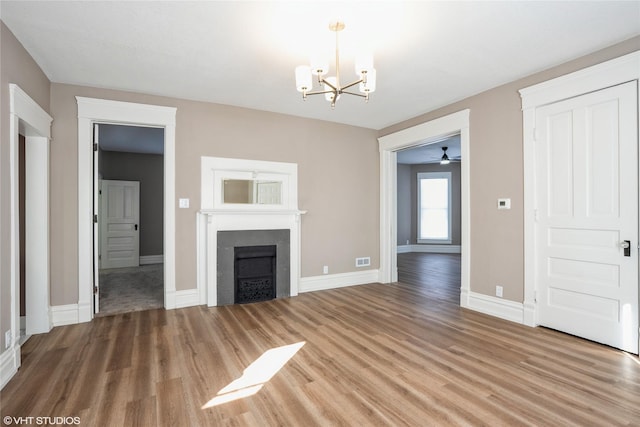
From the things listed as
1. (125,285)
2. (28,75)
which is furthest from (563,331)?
(125,285)

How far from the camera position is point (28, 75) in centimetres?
289

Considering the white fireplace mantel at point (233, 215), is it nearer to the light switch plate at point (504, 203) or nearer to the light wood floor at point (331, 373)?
the light wood floor at point (331, 373)

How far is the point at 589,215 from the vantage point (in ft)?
9.88

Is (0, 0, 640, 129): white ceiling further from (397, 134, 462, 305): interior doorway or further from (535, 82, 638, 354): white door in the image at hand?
(397, 134, 462, 305): interior doorway

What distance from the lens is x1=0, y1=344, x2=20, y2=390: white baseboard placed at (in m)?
2.25

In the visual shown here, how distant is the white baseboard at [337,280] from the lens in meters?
4.96

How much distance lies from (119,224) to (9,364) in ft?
18.8

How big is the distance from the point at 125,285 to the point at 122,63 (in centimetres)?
384

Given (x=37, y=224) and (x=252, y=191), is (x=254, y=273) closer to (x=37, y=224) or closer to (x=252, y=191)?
(x=252, y=191)

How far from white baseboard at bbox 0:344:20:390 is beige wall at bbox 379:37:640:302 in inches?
180

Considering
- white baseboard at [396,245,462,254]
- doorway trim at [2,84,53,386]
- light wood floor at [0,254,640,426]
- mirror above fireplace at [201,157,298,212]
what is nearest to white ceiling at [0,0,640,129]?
doorway trim at [2,84,53,386]

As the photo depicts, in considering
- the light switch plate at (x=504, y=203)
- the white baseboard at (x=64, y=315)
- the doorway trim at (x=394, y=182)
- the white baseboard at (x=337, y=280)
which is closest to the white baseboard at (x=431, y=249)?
the doorway trim at (x=394, y=182)

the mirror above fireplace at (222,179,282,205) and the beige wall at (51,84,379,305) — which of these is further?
the mirror above fireplace at (222,179,282,205)

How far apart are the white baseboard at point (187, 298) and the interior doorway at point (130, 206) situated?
2.10 metres
